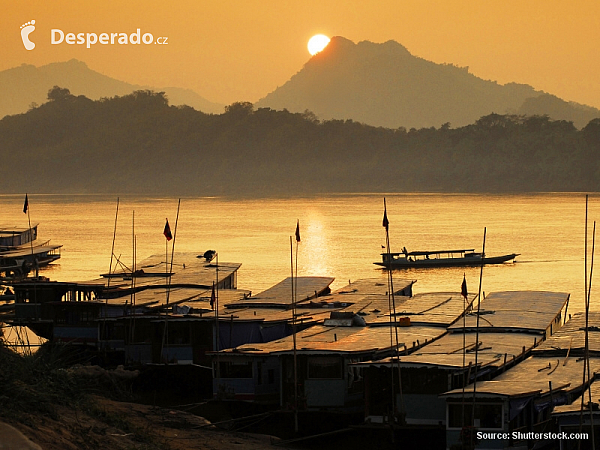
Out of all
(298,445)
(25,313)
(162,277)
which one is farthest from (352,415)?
(162,277)

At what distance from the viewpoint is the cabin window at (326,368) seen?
2267 cm

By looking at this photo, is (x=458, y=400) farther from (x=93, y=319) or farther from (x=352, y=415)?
(x=93, y=319)

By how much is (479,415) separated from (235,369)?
663 centimetres

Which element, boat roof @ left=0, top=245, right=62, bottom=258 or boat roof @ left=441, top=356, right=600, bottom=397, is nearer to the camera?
boat roof @ left=441, top=356, right=600, bottom=397

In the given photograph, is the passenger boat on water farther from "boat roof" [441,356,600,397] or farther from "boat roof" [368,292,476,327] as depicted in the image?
"boat roof" [441,356,600,397]

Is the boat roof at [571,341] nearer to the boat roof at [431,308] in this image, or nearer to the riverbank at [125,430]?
the boat roof at [431,308]

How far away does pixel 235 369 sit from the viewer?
77.4 feet

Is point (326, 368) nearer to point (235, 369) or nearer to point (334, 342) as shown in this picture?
point (334, 342)

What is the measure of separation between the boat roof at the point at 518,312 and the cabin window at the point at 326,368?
539 cm

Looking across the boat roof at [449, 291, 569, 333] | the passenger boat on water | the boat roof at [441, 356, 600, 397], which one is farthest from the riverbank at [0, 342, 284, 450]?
the passenger boat on water

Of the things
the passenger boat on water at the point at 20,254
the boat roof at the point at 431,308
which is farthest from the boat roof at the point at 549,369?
the passenger boat on water at the point at 20,254

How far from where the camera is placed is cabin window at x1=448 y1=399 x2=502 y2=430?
19016mm

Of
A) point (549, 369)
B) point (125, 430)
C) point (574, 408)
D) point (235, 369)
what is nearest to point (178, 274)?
point (235, 369)

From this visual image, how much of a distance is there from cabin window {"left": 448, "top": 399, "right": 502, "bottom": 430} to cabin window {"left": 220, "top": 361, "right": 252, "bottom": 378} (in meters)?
5.75
